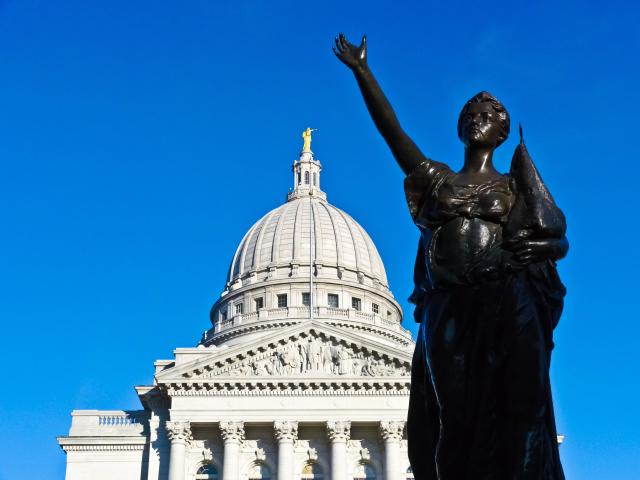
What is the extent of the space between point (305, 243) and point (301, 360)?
33665mm

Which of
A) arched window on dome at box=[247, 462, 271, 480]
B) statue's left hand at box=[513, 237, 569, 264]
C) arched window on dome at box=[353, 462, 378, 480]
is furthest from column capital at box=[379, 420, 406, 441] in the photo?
statue's left hand at box=[513, 237, 569, 264]

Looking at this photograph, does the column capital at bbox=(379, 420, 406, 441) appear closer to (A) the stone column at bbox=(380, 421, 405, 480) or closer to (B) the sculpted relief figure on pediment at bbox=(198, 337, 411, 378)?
(A) the stone column at bbox=(380, 421, 405, 480)

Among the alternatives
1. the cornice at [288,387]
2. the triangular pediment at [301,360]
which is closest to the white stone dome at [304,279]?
the triangular pediment at [301,360]

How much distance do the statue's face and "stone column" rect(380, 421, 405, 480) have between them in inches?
1831

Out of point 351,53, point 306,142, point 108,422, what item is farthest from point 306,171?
point 351,53

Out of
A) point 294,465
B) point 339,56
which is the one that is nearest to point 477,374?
point 339,56

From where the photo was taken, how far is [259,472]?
5188cm

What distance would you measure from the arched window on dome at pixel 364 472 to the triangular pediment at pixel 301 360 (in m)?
4.49

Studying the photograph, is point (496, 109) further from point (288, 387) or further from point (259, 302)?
point (259, 302)

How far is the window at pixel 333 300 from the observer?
81375 millimetres

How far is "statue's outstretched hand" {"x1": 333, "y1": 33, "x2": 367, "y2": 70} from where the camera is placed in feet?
18.6

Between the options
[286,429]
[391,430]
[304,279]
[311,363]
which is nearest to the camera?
[286,429]

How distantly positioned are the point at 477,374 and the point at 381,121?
149cm

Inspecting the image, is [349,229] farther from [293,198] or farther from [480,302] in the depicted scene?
[480,302]
